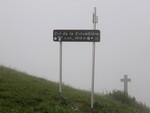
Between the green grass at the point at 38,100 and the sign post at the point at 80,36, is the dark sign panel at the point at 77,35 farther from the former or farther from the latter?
the green grass at the point at 38,100

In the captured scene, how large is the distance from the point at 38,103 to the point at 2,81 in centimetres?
231

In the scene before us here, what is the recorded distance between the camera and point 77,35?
1470cm

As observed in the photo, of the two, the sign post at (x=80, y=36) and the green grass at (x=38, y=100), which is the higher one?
the sign post at (x=80, y=36)

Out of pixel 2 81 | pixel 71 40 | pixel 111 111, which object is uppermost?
pixel 71 40

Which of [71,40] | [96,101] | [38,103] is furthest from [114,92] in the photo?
[38,103]

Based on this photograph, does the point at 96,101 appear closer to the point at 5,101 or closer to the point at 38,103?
the point at 38,103

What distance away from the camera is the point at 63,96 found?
14969 mm

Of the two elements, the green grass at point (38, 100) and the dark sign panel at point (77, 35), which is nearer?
the green grass at point (38, 100)

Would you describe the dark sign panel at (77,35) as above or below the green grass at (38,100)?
above

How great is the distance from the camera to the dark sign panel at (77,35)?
14.6 meters

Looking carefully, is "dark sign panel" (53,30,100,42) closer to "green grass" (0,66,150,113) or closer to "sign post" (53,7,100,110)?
"sign post" (53,7,100,110)

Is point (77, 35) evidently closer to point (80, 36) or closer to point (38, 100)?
point (80, 36)

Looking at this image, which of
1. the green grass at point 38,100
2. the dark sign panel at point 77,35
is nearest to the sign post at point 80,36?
the dark sign panel at point 77,35

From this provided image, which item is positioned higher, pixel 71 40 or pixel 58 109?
pixel 71 40
